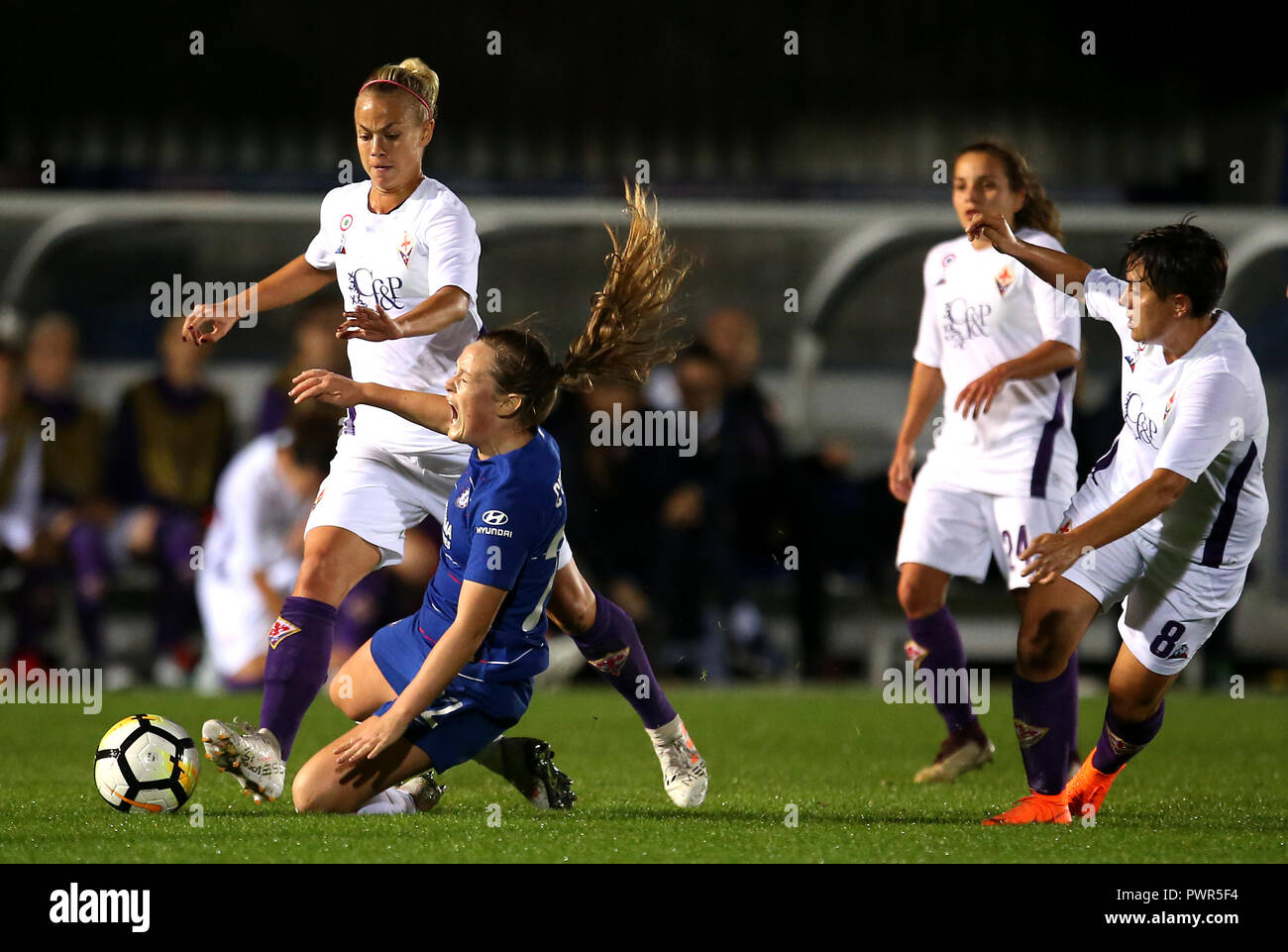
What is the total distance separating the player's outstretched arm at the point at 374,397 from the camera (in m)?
4.02

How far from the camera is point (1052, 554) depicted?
391cm

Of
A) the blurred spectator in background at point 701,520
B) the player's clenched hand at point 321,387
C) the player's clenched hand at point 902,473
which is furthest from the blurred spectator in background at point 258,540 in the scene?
the player's clenched hand at point 321,387

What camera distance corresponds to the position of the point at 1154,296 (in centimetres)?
420

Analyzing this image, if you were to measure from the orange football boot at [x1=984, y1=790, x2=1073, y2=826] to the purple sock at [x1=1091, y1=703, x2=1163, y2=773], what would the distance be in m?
0.20

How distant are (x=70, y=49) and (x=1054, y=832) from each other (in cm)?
1318

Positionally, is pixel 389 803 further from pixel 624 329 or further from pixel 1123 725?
pixel 1123 725

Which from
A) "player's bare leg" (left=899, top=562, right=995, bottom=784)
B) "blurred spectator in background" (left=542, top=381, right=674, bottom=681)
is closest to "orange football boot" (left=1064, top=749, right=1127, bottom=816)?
"player's bare leg" (left=899, top=562, right=995, bottom=784)

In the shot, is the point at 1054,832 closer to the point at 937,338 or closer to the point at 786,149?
the point at 937,338

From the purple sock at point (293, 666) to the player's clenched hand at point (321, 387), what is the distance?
2.26ft

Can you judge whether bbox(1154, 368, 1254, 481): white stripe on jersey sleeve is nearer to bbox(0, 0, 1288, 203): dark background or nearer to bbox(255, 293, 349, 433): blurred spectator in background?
bbox(255, 293, 349, 433): blurred spectator in background

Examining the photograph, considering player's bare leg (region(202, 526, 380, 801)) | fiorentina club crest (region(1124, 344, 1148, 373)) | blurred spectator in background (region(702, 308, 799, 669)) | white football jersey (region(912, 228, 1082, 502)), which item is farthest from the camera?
blurred spectator in background (region(702, 308, 799, 669))

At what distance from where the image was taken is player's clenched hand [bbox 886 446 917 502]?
554cm

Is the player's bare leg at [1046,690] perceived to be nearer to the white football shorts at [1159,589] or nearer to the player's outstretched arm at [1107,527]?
the white football shorts at [1159,589]
